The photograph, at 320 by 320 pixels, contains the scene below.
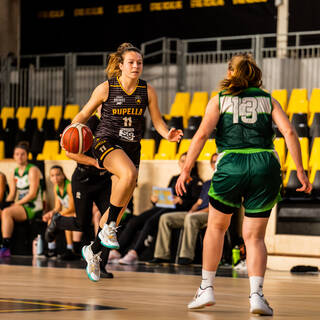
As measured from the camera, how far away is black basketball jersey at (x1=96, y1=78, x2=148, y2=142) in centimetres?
568

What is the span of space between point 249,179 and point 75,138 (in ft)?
6.93

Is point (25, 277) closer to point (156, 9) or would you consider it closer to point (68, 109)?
point (68, 109)

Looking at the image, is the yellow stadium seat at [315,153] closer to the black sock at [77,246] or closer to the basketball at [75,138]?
the black sock at [77,246]

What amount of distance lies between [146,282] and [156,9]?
34.2 feet

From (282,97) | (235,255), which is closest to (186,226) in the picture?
(235,255)

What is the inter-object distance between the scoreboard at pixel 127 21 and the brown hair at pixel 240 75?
33.7ft

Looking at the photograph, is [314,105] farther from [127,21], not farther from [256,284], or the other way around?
[256,284]

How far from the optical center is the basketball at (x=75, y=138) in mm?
5695

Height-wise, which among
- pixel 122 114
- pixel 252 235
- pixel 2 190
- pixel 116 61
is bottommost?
pixel 2 190

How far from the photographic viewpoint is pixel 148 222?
9.27 meters

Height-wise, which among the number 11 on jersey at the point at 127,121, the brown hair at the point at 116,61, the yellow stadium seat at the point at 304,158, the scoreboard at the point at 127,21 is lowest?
the yellow stadium seat at the point at 304,158

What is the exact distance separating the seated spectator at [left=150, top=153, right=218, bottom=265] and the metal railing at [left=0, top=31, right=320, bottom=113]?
4.41 metres

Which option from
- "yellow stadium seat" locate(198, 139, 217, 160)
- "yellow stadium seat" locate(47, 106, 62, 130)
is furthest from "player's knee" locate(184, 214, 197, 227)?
"yellow stadium seat" locate(47, 106, 62, 130)

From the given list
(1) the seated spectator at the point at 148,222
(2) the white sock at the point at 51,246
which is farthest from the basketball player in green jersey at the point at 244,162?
(2) the white sock at the point at 51,246
